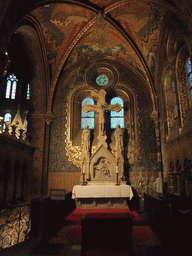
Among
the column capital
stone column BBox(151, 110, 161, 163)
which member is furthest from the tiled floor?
the column capital

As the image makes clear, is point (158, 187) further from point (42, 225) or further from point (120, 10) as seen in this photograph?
point (120, 10)

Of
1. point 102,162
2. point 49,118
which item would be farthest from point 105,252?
point 49,118

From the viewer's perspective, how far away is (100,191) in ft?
32.6

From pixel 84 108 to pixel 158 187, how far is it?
5622mm

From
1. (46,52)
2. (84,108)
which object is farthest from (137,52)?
(46,52)

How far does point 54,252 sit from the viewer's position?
422cm

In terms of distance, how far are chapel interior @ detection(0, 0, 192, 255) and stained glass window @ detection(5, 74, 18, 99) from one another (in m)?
2.70

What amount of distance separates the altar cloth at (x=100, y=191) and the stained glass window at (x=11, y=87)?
979cm

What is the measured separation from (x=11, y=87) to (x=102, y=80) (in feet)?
23.8

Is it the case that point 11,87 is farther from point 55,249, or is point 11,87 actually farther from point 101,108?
point 55,249

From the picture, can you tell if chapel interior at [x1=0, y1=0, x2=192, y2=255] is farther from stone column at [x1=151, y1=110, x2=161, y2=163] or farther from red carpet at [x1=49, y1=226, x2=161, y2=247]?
red carpet at [x1=49, y1=226, x2=161, y2=247]

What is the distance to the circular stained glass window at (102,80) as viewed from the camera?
13.7 meters

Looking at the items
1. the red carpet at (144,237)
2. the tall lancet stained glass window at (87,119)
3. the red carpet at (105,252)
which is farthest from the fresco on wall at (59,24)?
the red carpet at (105,252)

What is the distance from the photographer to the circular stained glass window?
1373 centimetres
